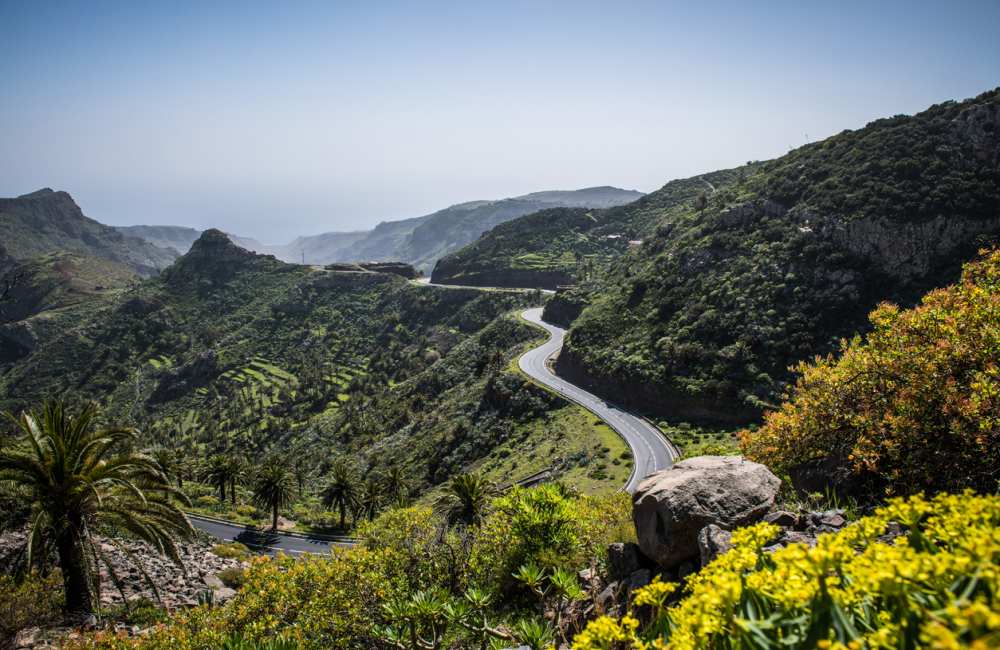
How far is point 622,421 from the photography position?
52.2 metres

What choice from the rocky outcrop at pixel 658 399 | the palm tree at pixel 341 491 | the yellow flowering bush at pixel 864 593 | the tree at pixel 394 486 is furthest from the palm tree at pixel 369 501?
the yellow flowering bush at pixel 864 593

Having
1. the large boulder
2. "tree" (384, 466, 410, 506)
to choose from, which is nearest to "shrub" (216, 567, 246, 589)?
the large boulder

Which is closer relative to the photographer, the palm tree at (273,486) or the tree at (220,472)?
the palm tree at (273,486)

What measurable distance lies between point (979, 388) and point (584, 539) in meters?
8.75

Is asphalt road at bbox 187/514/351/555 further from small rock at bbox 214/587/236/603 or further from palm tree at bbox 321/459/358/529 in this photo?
small rock at bbox 214/587/236/603

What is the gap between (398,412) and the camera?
87562 mm

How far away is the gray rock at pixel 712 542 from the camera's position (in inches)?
Answer: 322

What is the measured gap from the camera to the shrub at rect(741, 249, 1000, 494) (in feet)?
29.4

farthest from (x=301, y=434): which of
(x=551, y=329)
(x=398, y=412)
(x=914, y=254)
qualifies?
(x=914, y=254)

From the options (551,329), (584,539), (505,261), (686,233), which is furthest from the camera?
(505,261)

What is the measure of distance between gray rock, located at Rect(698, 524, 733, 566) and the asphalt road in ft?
125

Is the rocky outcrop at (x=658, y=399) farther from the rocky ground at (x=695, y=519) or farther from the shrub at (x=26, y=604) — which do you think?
the shrub at (x=26, y=604)

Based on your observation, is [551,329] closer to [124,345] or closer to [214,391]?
[214,391]

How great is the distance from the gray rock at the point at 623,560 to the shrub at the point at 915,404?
474cm
